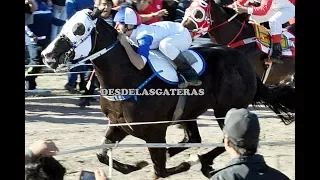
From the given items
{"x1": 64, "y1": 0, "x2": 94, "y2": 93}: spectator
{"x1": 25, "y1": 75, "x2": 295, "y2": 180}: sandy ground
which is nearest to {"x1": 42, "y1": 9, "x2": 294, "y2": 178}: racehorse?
{"x1": 25, "y1": 75, "x2": 295, "y2": 180}: sandy ground

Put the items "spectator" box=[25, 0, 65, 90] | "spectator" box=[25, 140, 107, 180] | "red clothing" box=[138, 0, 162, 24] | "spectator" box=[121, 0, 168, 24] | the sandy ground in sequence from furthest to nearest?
"spectator" box=[25, 0, 65, 90] → "red clothing" box=[138, 0, 162, 24] → "spectator" box=[121, 0, 168, 24] → the sandy ground → "spectator" box=[25, 140, 107, 180]

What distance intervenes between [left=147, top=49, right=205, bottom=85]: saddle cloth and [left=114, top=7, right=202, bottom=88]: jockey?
0.04 metres

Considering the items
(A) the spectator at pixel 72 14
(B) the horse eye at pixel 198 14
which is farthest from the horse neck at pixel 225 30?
(A) the spectator at pixel 72 14

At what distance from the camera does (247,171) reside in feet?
10.3

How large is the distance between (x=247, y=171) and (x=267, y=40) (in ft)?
15.2

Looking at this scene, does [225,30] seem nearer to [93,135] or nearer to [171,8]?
[171,8]

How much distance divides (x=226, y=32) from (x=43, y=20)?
2465mm

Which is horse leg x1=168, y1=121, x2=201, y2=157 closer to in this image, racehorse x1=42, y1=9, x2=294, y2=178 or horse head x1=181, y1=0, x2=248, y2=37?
racehorse x1=42, y1=9, x2=294, y2=178

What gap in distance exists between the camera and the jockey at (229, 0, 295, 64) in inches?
299

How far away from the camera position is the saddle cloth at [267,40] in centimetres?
762

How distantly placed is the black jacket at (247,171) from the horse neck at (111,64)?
2.43 m

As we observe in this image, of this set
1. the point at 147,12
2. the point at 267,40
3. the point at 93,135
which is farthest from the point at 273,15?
the point at 93,135

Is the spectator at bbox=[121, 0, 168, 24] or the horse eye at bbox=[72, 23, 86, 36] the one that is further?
the spectator at bbox=[121, 0, 168, 24]
